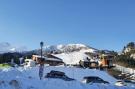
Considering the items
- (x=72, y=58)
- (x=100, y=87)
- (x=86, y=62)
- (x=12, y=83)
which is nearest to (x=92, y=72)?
(x=100, y=87)

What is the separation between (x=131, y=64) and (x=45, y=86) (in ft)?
282

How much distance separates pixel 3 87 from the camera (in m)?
16.8

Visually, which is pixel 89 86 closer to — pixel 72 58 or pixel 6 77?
pixel 6 77

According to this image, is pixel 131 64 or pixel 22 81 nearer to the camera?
pixel 22 81

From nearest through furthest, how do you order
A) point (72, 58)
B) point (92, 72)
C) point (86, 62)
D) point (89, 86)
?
point (89, 86), point (92, 72), point (86, 62), point (72, 58)

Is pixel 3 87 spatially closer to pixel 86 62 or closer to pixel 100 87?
pixel 100 87

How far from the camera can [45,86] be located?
18.4 meters

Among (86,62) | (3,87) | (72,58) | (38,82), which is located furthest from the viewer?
(72,58)

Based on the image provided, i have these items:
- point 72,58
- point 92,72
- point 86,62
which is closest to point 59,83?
point 92,72

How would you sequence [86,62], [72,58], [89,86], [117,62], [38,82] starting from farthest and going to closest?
1. [72,58]
2. [117,62]
3. [86,62]
4. [89,86]
5. [38,82]

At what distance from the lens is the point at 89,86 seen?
19875 millimetres

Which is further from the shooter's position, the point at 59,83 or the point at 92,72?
the point at 92,72

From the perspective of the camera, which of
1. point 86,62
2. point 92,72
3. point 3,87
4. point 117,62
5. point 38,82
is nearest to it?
point 3,87

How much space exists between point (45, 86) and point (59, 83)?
93 cm
